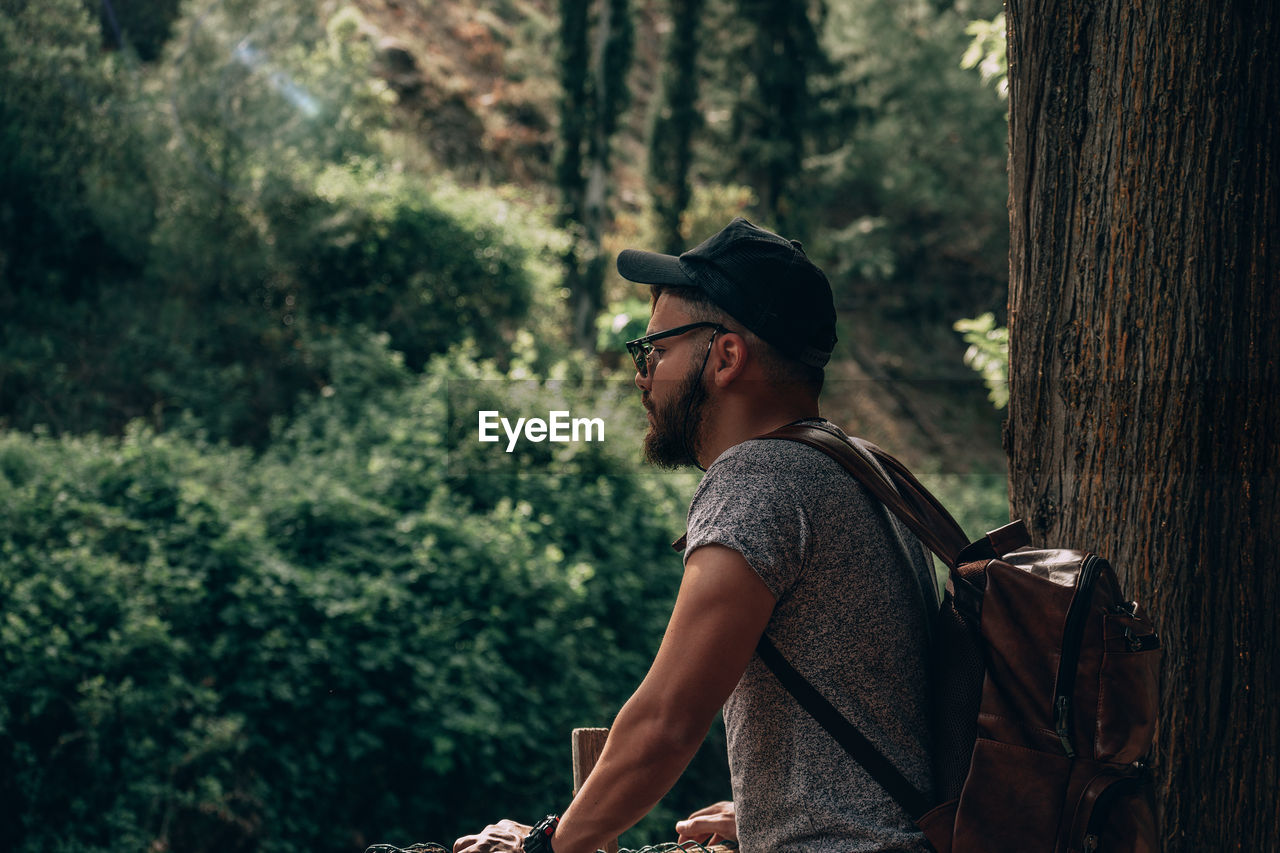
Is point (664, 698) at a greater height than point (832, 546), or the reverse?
point (832, 546)

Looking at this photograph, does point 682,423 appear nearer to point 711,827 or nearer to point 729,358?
point 729,358

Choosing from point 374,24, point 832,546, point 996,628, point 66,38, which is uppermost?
point 374,24

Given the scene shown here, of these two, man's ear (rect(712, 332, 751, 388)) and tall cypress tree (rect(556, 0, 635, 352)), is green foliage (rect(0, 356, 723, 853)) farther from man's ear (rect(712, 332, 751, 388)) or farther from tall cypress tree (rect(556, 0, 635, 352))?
tall cypress tree (rect(556, 0, 635, 352))

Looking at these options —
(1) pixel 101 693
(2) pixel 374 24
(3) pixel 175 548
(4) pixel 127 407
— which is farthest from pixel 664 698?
(2) pixel 374 24

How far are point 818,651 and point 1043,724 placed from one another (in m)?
0.36

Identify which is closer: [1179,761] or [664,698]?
[664,698]

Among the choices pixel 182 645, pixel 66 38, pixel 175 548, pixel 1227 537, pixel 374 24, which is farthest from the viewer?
pixel 374 24

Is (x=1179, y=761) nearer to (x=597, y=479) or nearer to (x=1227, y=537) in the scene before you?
(x=1227, y=537)

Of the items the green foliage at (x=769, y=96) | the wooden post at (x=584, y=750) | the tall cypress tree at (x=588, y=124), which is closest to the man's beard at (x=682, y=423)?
the wooden post at (x=584, y=750)

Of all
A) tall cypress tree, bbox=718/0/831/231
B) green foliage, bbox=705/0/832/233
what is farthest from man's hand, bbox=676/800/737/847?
tall cypress tree, bbox=718/0/831/231

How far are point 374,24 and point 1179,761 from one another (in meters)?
24.2

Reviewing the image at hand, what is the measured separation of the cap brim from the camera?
188 cm

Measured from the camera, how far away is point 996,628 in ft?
5.39

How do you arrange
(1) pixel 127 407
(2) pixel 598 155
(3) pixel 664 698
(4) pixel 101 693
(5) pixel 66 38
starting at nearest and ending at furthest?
(3) pixel 664 698
(4) pixel 101 693
(1) pixel 127 407
(5) pixel 66 38
(2) pixel 598 155
